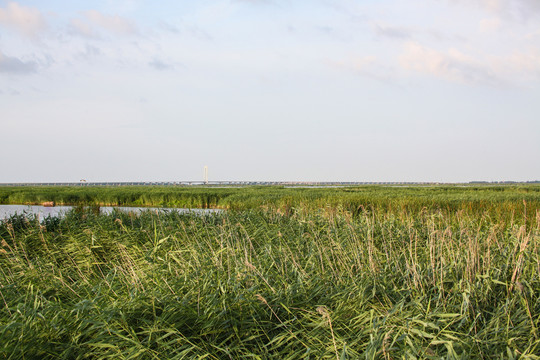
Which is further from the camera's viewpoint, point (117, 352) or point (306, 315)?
point (306, 315)

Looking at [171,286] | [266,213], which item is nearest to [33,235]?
[266,213]

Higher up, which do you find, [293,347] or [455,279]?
[455,279]

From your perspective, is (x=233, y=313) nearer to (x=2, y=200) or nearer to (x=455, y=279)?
(x=455, y=279)

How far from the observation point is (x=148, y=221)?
11188mm

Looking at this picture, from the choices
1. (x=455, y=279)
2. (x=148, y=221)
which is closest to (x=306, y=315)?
(x=455, y=279)

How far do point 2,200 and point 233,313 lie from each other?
141 ft

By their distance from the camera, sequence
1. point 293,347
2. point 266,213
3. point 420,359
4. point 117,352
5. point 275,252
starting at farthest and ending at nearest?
point 266,213, point 275,252, point 293,347, point 117,352, point 420,359

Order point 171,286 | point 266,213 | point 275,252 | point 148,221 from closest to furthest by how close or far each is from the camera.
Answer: point 171,286
point 275,252
point 148,221
point 266,213

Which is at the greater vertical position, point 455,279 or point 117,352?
point 455,279

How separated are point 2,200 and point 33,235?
35.2 metres

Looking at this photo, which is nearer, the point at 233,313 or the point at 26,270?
the point at 233,313

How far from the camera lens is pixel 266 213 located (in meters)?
12.3

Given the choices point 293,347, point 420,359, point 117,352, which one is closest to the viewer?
point 420,359

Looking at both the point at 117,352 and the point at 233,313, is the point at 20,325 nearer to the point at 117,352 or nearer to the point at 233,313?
the point at 117,352
